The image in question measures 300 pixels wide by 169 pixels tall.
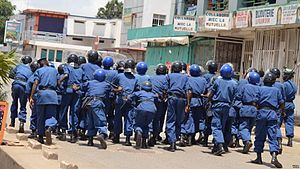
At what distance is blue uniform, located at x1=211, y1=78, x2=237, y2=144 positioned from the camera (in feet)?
43.5

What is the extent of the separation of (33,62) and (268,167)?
20.3 feet

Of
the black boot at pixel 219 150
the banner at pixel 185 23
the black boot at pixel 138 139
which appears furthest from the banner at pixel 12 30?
the black boot at pixel 219 150

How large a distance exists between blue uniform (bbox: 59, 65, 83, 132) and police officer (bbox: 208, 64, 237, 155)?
9.77 feet

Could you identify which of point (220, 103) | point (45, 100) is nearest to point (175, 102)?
point (220, 103)

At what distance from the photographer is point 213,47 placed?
32.8 metres

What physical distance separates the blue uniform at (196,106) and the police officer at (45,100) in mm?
3105

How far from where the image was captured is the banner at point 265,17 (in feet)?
77.4

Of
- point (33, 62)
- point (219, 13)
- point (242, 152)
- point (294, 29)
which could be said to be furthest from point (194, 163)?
point (219, 13)

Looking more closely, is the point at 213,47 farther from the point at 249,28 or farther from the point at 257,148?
the point at 257,148

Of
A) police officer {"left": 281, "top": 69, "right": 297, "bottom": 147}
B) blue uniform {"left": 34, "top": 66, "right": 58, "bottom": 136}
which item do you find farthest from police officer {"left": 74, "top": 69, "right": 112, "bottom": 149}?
police officer {"left": 281, "top": 69, "right": 297, "bottom": 147}

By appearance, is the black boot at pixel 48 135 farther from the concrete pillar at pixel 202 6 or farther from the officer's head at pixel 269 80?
the concrete pillar at pixel 202 6

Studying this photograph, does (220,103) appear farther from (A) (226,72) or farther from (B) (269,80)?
(B) (269,80)

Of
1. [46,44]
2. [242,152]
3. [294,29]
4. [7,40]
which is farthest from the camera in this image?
[7,40]

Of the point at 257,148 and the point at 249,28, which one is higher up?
the point at 249,28
